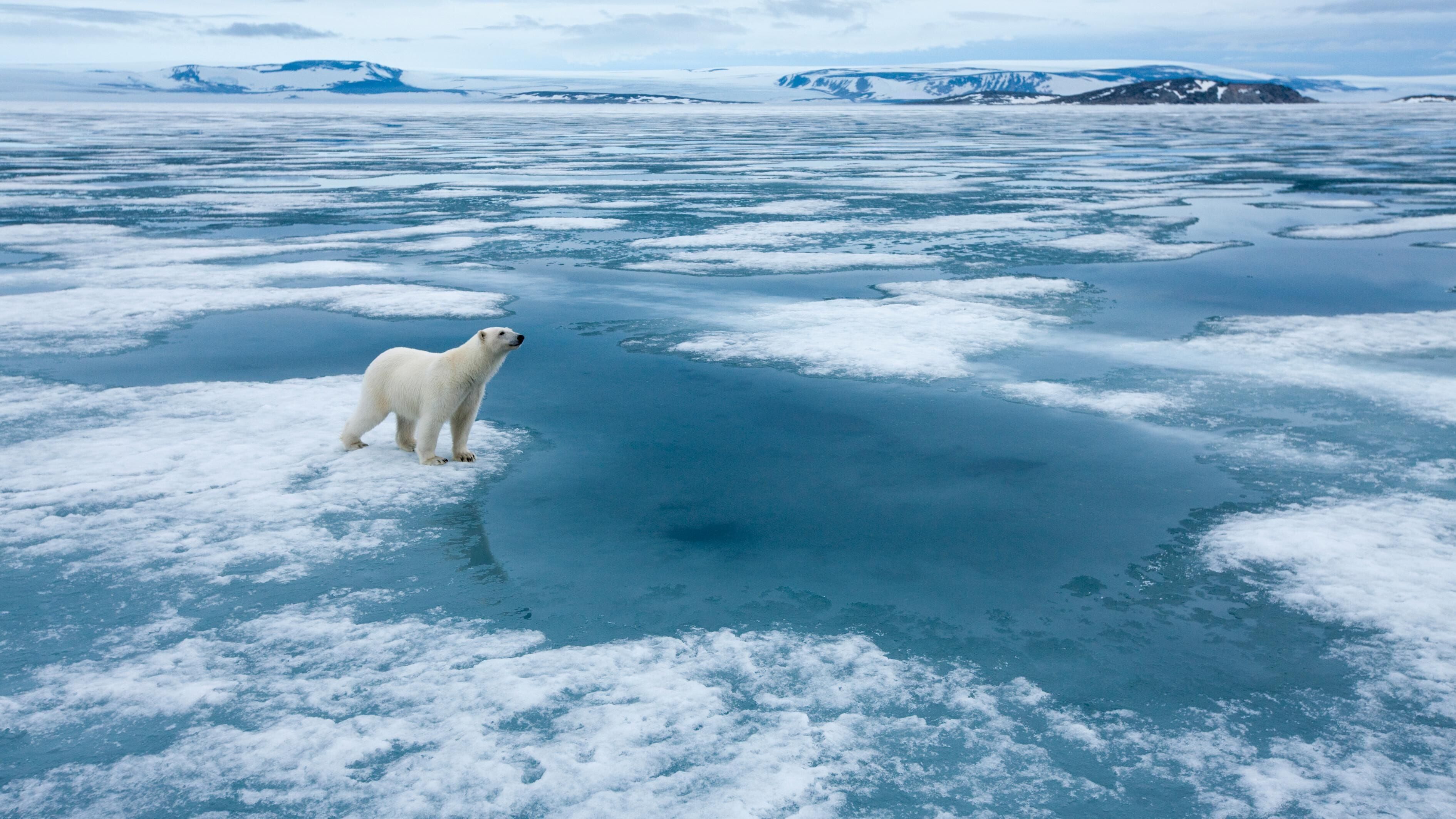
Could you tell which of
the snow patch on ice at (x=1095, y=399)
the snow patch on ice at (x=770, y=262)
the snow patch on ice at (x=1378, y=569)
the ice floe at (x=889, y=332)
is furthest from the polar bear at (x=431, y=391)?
the snow patch on ice at (x=770, y=262)

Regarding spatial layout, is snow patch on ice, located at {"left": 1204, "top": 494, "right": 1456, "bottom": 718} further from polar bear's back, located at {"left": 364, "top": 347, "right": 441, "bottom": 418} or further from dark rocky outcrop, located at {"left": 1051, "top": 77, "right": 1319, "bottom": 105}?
dark rocky outcrop, located at {"left": 1051, "top": 77, "right": 1319, "bottom": 105}

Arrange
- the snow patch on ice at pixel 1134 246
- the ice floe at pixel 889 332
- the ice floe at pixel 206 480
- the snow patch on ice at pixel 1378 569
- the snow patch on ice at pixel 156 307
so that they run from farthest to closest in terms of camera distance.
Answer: the snow patch on ice at pixel 1134 246
the snow patch on ice at pixel 156 307
the ice floe at pixel 889 332
the ice floe at pixel 206 480
the snow patch on ice at pixel 1378 569

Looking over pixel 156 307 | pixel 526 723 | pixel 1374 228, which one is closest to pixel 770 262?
pixel 156 307

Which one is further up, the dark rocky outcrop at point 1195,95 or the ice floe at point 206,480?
the dark rocky outcrop at point 1195,95

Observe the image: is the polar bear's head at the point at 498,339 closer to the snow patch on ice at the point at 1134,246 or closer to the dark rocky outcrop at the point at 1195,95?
the snow patch on ice at the point at 1134,246

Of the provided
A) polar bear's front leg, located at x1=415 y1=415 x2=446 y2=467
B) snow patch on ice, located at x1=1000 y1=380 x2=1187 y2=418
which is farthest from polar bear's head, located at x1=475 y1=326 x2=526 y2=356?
snow patch on ice, located at x1=1000 y1=380 x2=1187 y2=418


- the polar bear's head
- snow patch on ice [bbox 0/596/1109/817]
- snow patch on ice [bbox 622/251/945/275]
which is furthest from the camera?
snow patch on ice [bbox 622/251/945/275]

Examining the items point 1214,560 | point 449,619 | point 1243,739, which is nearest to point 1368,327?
point 1214,560

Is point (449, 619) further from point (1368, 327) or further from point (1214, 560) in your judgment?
point (1368, 327)
